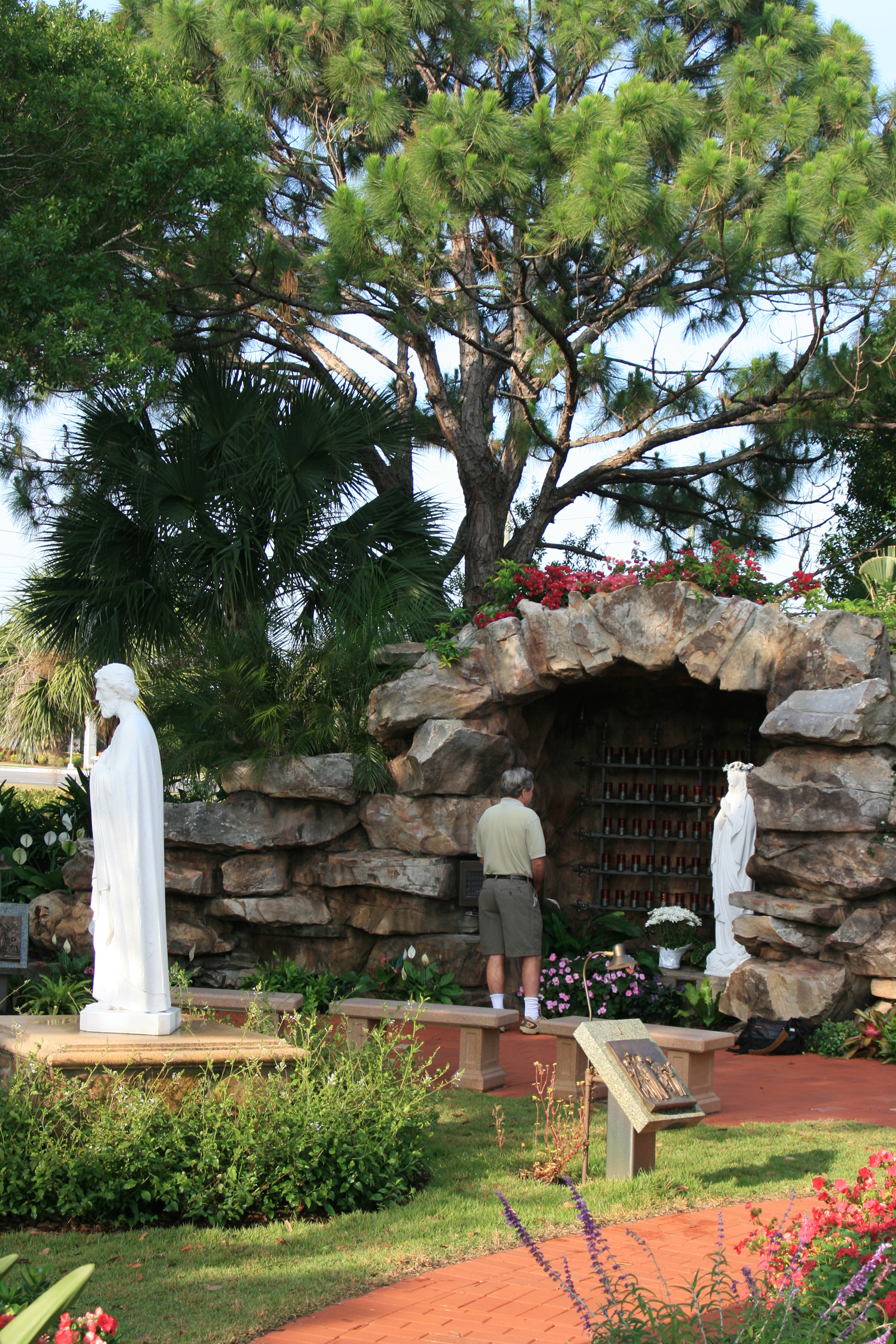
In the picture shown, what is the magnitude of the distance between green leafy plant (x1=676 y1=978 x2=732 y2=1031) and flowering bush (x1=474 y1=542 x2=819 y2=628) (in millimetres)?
3077

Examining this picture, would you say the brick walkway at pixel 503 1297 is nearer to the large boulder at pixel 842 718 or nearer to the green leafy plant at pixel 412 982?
the large boulder at pixel 842 718

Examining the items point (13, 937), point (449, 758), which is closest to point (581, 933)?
point (449, 758)

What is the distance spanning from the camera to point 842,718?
870 centimetres

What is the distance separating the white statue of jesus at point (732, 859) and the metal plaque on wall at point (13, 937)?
5207mm

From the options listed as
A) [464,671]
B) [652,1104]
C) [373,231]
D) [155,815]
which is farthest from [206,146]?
[652,1104]

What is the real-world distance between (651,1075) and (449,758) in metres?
4.94

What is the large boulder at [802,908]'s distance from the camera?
8.65m

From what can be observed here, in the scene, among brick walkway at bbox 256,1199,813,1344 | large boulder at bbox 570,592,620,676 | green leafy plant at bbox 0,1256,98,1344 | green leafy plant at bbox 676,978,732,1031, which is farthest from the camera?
large boulder at bbox 570,592,620,676

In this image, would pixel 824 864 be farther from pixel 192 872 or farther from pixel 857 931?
pixel 192 872

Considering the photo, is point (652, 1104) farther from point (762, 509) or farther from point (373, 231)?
point (762, 509)

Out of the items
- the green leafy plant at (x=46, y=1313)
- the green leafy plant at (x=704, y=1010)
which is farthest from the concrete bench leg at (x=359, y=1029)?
the green leafy plant at (x=46, y=1313)

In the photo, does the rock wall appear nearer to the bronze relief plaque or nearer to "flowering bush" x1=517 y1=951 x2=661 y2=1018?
"flowering bush" x1=517 y1=951 x2=661 y2=1018

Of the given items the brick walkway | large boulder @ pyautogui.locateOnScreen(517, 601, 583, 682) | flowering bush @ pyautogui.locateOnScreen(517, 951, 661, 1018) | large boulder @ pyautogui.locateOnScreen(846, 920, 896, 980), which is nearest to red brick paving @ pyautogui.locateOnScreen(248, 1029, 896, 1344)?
the brick walkway

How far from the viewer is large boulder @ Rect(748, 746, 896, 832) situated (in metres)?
8.56
